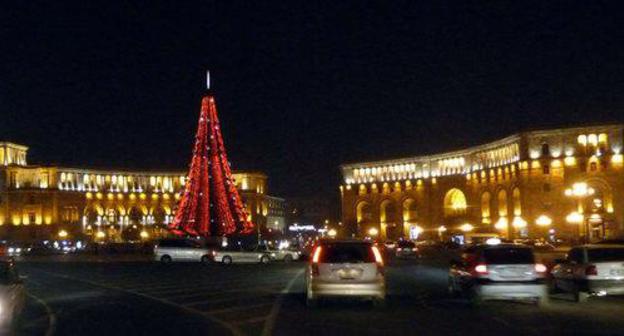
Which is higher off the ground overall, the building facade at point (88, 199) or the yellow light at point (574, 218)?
the building facade at point (88, 199)

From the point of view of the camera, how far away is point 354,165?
17412 cm

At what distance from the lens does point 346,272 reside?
875 inches

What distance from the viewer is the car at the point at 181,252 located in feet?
190

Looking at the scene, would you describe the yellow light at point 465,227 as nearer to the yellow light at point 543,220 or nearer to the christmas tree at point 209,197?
the yellow light at point 543,220

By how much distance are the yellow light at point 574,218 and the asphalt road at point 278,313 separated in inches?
2814

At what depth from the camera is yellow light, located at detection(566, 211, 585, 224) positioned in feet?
327

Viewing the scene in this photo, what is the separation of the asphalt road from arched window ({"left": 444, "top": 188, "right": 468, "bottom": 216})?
12001cm

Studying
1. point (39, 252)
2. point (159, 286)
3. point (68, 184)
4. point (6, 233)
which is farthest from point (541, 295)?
point (68, 184)

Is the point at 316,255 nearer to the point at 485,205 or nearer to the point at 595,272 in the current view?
the point at 595,272

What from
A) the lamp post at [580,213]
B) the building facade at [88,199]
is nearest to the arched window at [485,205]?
the lamp post at [580,213]

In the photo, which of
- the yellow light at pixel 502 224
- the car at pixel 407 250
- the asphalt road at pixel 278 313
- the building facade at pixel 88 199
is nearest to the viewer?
the asphalt road at pixel 278 313

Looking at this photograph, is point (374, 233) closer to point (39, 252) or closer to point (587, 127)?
point (587, 127)

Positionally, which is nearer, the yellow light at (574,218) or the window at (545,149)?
the yellow light at (574,218)

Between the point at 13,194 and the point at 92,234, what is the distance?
1590cm
